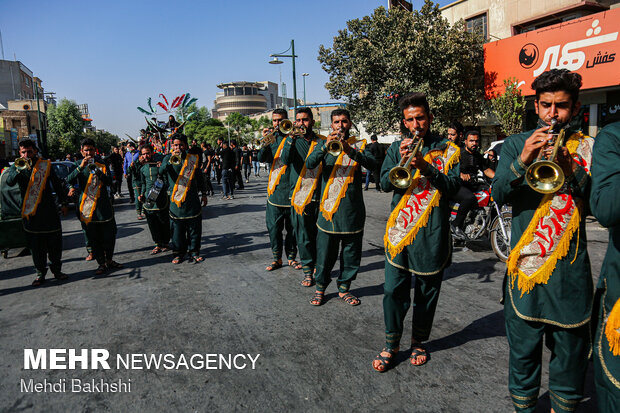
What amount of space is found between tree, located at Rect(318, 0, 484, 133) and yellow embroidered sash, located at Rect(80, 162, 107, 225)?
45.7 ft

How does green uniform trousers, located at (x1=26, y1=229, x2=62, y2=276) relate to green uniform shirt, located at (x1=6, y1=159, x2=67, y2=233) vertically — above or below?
below

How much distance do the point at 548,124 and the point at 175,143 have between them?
18.0ft

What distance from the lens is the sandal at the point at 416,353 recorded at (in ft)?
10.3

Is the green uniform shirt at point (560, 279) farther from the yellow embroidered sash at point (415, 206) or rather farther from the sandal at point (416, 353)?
the sandal at point (416, 353)

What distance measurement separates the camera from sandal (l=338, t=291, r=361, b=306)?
4.36 metres

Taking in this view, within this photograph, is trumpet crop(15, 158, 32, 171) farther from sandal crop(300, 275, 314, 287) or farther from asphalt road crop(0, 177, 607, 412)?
sandal crop(300, 275, 314, 287)

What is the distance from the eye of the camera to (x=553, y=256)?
2084 mm

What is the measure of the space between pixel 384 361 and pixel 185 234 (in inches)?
165

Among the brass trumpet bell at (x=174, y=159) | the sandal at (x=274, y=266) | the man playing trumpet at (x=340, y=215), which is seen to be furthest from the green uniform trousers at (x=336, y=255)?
the brass trumpet bell at (x=174, y=159)

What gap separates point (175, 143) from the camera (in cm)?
636

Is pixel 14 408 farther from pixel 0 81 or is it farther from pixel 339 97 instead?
pixel 0 81

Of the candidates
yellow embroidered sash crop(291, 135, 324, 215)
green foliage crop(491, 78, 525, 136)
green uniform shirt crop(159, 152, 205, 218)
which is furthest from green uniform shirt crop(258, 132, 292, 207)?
green foliage crop(491, 78, 525, 136)

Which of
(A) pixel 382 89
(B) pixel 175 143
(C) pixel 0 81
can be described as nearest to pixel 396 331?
(B) pixel 175 143

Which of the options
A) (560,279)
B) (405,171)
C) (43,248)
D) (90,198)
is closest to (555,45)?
(405,171)
